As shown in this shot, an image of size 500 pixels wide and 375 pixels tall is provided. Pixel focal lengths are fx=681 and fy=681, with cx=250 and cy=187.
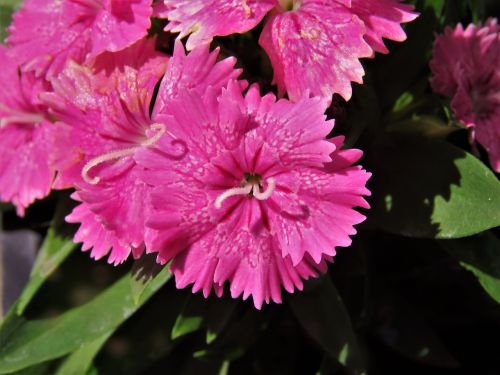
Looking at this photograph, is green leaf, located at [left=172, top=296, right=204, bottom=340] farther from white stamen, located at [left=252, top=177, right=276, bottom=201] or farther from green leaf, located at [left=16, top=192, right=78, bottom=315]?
white stamen, located at [left=252, top=177, right=276, bottom=201]

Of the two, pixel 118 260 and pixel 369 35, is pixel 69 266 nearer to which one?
pixel 118 260

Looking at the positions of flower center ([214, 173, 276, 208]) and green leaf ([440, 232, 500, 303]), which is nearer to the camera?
flower center ([214, 173, 276, 208])

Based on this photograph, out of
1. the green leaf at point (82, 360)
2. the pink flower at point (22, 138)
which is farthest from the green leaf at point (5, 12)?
the green leaf at point (82, 360)

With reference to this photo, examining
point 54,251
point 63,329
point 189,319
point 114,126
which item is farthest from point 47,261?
point 114,126

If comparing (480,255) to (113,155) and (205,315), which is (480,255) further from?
(113,155)

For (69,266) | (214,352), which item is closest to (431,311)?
(214,352)

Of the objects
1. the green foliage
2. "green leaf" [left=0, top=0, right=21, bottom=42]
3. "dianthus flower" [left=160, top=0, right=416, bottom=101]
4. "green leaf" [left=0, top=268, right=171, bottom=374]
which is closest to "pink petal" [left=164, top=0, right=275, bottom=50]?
"dianthus flower" [left=160, top=0, right=416, bottom=101]
